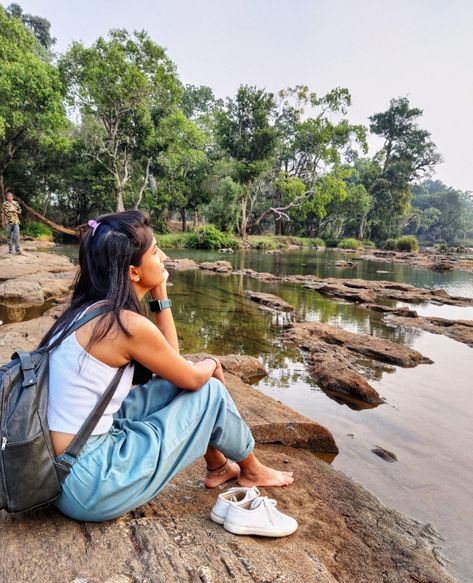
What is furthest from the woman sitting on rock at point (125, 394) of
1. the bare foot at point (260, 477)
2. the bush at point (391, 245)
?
the bush at point (391, 245)

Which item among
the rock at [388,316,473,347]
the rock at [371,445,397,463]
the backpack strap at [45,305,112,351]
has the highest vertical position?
the backpack strap at [45,305,112,351]

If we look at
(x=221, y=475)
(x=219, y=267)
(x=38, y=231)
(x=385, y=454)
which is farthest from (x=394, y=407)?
(x=38, y=231)

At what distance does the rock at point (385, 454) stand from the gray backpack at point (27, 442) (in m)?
2.44

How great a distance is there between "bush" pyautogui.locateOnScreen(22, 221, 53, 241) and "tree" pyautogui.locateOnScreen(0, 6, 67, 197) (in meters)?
5.72

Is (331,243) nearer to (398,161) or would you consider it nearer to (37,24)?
(398,161)

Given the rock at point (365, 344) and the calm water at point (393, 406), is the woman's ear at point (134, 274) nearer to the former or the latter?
the calm water at point (393, 406)

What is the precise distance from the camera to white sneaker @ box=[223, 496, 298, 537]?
5.50 ft

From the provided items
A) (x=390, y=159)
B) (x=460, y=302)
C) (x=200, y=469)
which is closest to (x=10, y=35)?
(x=460, y=302)

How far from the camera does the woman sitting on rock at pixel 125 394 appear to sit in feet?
4.75

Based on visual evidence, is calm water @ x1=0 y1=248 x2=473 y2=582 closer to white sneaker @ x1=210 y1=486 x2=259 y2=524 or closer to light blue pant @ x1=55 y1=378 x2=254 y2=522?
white sneaker @ x1=210 y1=486 x2=259 y2=524

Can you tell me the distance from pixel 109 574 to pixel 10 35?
22.1 meters

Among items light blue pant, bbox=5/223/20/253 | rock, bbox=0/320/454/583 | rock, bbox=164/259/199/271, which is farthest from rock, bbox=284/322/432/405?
light blue pant, bbox=5/223/20/253

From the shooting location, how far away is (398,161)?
42531mm

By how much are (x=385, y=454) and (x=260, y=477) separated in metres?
1.41
